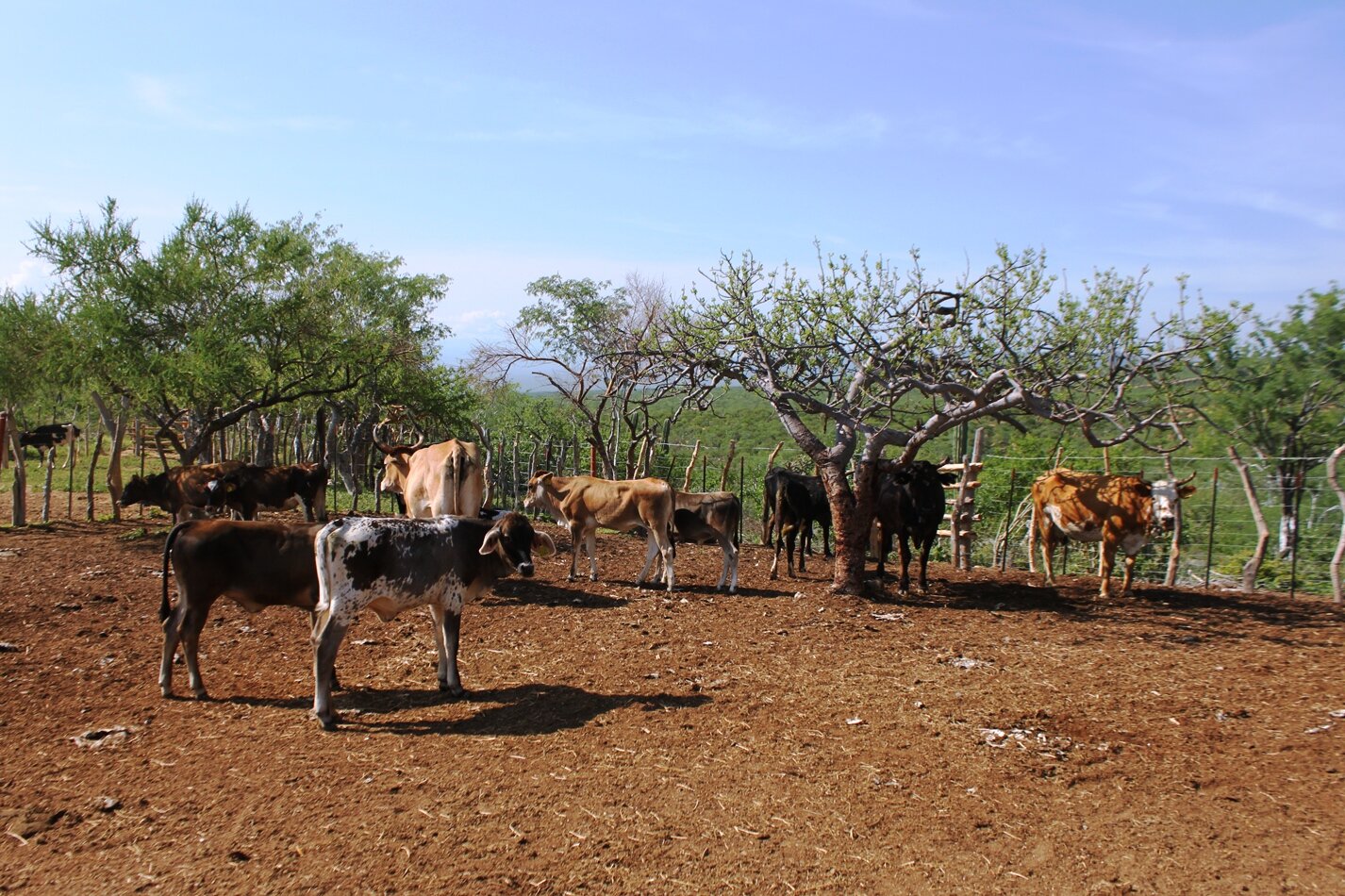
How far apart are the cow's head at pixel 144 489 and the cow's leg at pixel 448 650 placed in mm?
10191

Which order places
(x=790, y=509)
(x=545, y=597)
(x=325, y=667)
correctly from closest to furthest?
(x=325, y=667) → (x=545, y=597) → (x=790, y=509)

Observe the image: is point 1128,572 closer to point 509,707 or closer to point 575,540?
point 575,540

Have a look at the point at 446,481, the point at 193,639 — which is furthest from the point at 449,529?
the point at 446,481

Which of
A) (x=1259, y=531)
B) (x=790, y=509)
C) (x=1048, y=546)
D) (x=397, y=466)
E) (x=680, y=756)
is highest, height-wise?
(x=397, y=466)

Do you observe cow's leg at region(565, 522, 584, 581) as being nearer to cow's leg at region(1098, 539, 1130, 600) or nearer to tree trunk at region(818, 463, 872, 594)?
tree trunk at region(818, 463, 872, 594)

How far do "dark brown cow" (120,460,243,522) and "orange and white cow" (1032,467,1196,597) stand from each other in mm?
12431

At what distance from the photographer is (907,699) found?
23.6 ft

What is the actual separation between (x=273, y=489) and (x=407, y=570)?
9.23 meters

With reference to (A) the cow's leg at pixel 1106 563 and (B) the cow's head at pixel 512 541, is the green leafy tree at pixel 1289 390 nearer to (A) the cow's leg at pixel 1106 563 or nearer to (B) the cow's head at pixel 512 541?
(A) the cow's leg at pixel 1106 563

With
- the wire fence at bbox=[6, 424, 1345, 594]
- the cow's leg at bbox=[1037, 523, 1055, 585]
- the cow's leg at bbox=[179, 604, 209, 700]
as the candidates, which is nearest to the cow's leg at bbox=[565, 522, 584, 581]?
the wire fence at bbox=[6, 424, 1345, 594]

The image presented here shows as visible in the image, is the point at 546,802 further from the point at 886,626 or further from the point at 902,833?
the point at 886,626

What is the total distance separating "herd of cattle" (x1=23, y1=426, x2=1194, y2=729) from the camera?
690cm

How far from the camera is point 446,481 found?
11.2m

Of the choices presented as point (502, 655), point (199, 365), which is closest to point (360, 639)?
point (502, 655)
